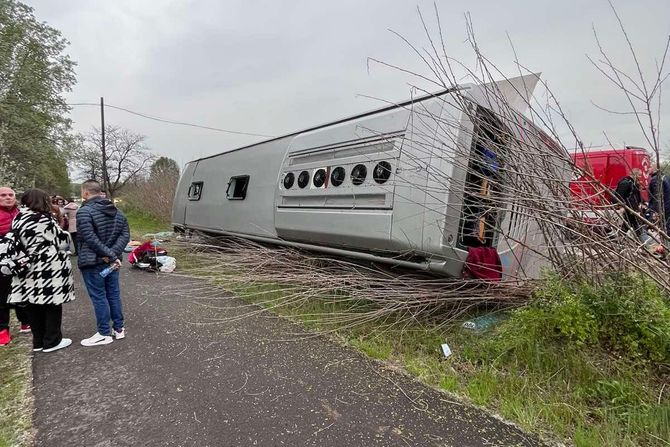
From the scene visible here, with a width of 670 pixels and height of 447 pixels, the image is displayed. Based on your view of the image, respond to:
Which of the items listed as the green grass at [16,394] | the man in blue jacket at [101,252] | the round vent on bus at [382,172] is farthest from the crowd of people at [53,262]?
the round vent on bus at [382,172]

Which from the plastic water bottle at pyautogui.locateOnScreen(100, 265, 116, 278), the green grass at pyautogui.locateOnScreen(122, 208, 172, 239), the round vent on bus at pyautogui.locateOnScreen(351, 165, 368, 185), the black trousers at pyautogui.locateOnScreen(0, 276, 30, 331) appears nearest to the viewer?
the plastic water bottle at pyautogui.locateOnScreen(100, 265, 116, 278)

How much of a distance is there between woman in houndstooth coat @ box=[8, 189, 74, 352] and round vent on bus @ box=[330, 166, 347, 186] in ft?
9.67

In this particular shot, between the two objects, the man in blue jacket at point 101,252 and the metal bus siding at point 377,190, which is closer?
the metal bus siding at point 377,190

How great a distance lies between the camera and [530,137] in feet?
10.4

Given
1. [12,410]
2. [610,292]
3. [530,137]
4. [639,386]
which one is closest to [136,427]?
[12,410]

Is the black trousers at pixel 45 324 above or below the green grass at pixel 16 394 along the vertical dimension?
Result: above

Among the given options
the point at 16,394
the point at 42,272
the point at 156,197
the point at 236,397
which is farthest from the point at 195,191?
the point at 156,197

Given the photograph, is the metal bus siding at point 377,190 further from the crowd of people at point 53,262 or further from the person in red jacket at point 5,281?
the person in red jacket at point 5,281

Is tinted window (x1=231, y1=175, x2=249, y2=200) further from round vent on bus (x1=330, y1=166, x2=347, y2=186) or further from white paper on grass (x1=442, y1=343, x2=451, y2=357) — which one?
white paper on grass (x1=442, y1=343, x2=451, y2=357)

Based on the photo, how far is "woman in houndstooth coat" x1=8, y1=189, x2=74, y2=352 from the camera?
332cm

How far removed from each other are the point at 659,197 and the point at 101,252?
194 inches

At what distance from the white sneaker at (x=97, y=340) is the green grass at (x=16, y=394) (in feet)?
1.47

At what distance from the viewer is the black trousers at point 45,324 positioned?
3.44 metres

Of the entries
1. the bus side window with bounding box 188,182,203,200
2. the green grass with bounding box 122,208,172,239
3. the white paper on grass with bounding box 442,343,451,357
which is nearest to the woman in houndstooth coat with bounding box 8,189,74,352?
the white paper on grass with bounding box 442,343,451,357
